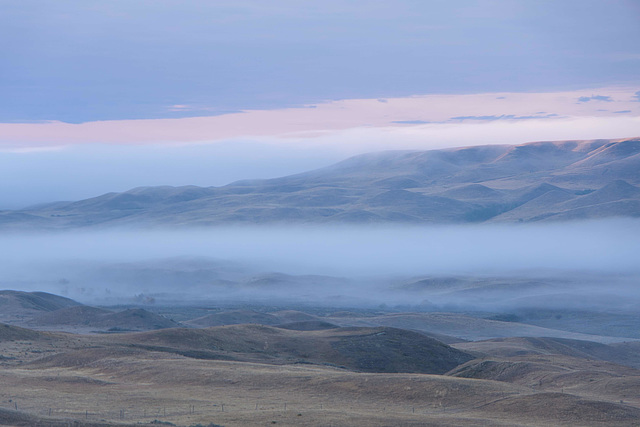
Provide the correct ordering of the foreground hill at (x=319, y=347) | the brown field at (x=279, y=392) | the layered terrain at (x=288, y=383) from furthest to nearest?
the foreground hill at (x=319, y=347) → the layered terrain at (x=288, y=383) → the brown field at (x=279, y=392)

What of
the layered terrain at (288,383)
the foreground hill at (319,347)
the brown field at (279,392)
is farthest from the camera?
the foreground hill at (319,347)

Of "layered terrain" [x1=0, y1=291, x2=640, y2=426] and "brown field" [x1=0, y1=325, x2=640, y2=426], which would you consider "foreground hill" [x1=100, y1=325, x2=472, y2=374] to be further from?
"brown field" [x1=0, y1=325, x2=640, y2=426]

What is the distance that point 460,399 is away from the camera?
31938mm

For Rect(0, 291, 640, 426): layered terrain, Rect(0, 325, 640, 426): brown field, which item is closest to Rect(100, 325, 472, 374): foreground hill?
Rect(0, 291, 640, 426): layered terrain

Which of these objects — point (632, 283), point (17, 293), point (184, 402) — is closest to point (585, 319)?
point (632, 283)

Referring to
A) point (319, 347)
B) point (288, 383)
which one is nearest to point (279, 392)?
point (288, 383)

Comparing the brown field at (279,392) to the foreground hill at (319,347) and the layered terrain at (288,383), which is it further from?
the foreground hill at (319,347)

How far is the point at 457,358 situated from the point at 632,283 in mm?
113370

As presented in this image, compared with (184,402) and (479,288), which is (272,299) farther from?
(184,402)

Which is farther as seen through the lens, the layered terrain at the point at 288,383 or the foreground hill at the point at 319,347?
the foreground hill at the point at 319,347

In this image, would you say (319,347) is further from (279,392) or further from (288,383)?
(279,392)

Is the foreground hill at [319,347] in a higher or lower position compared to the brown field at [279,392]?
→ lower

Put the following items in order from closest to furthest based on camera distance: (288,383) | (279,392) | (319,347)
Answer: (279,392) < (288,383) < (319,347)

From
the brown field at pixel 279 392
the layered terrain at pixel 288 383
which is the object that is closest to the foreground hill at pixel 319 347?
the layered terrain at pixel 288 383
